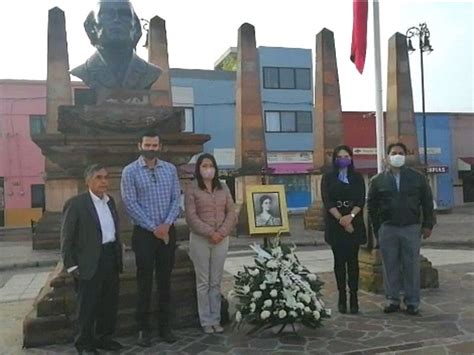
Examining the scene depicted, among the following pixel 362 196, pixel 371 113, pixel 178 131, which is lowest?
pixel 362 196

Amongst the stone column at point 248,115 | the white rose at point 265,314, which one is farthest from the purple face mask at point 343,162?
the stone column at point 248,115

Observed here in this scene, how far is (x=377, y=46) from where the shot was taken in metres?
7.35

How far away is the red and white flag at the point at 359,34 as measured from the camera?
762 centimetres

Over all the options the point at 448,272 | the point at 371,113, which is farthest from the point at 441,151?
the point at 448,272

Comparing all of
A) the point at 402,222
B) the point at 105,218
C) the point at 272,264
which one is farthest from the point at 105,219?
the point at 402,222

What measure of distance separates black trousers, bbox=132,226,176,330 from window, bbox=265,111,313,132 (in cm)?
2617

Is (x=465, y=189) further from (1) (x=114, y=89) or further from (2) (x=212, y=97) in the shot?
(1) (x=114, y=89)

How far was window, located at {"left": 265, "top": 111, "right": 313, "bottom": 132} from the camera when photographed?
30609 millimetres

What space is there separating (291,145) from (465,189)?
42.2ft

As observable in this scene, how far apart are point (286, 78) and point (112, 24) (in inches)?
1028

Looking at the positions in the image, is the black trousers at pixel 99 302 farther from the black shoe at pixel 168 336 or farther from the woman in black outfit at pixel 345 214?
the woman in black outfit at pixel 345 214

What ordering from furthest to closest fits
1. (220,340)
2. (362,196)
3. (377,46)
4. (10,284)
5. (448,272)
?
1. (10,284)
2. (448,272)
3. (377,46)
4. (362,196)
5. (220,340)

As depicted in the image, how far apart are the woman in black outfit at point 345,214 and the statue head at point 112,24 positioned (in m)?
2.74

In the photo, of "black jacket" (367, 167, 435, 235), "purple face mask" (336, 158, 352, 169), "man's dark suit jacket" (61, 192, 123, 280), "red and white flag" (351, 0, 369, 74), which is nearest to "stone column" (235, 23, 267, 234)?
"red and white flag" (351, 0, 369, 74)
